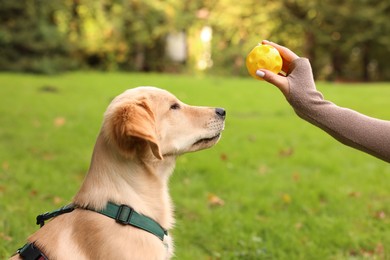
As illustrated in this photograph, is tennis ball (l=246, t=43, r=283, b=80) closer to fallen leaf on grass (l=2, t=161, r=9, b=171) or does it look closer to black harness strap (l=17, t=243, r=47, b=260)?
black harness strap (l=17, t=243, r=47, b=260)

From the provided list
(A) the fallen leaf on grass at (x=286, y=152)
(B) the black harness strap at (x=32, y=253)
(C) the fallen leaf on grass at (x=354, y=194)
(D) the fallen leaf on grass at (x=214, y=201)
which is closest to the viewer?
(B) the black harness strap at (x=32, y=253)

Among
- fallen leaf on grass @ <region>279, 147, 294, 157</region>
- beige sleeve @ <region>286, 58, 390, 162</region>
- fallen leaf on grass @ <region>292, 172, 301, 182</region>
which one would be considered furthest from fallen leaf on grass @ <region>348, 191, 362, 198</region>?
beige sleeve @ <region>286, 58, 390, 162</region>

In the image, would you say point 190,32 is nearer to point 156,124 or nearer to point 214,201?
point 214,201

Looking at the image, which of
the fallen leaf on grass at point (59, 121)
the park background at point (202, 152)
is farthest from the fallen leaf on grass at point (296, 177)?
the fallen leaf on grass at point (59, 121)

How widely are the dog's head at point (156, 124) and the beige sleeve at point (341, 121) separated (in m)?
0.66

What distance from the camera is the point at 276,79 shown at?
8.83 ft

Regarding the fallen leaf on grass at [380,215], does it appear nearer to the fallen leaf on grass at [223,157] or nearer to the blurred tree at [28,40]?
the fallen leaf on grass at [223,157]

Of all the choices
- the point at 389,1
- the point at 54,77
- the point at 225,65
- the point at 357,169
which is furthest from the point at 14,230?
the point at 389,1

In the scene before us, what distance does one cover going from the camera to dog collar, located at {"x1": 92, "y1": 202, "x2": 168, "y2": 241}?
8.29ft

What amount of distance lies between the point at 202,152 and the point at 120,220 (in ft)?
15.1

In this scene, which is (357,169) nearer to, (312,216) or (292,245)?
(312,216)

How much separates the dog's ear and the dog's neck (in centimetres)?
12

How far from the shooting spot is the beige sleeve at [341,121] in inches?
99.3

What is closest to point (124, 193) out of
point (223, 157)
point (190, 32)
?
point (223, 157)
